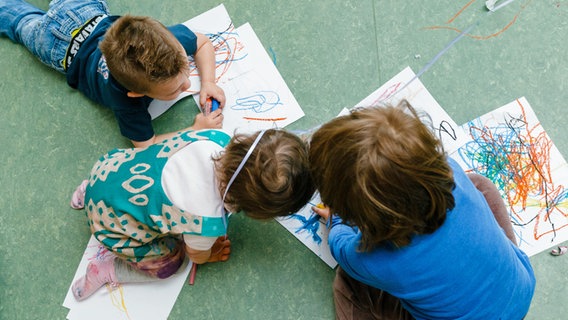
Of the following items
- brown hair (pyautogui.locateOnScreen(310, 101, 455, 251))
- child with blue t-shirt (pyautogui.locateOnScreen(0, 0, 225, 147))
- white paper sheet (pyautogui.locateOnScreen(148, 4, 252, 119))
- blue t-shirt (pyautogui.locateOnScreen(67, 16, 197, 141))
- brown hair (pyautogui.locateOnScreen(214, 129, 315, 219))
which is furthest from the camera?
white paper sheet (pyautogui.locateOnScreen(148, 4, 252, 119))

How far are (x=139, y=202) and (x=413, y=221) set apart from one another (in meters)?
0.41

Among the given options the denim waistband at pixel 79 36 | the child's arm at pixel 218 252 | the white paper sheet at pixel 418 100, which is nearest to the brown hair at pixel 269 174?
the child's arm at pixel 218 252

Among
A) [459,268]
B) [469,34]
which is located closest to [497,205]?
[459,268]

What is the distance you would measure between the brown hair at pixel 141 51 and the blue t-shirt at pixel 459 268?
0.42 metres

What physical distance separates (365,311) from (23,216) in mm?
734

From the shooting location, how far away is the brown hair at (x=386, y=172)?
47cm

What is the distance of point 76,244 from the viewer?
884 mm

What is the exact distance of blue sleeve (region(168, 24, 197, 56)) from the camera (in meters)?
0.84

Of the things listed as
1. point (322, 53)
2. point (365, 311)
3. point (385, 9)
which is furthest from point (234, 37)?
point (365, 311)

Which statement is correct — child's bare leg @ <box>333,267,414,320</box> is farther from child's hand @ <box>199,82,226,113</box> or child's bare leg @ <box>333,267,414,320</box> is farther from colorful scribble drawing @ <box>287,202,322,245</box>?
child's hand @ <box>199,82,226,113</box>

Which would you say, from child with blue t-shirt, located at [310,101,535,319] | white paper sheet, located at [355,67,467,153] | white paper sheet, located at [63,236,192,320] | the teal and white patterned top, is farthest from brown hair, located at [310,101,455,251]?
white paper sheet, located at [63,236,192,320]

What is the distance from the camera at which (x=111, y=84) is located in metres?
0.78

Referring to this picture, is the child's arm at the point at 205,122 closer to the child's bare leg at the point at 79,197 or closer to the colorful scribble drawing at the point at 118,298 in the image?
the child's bare leg at the point at 79,197

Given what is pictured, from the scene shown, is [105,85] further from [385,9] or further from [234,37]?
[385,9]
